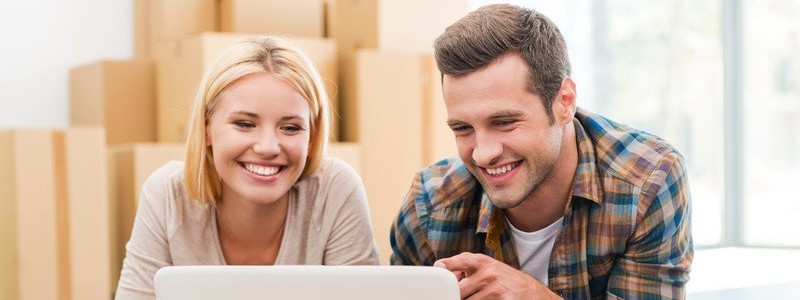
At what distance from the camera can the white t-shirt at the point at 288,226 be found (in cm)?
174

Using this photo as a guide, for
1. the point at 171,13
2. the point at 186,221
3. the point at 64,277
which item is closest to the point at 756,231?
the point at 171,13

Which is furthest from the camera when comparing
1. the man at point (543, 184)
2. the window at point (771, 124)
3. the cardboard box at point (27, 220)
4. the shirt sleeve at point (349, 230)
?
the window at point (771, 124)

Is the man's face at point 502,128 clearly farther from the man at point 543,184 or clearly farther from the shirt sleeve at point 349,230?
the shirt sleeve at point 349,230

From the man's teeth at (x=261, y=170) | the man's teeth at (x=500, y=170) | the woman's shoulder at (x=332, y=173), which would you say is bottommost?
the woman's shoulder at (x=332, y=173)

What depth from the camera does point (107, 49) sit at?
3396mm

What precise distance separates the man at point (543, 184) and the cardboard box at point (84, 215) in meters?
1.27

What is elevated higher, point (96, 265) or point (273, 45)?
point (273, 45)

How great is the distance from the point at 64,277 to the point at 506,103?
161 cm

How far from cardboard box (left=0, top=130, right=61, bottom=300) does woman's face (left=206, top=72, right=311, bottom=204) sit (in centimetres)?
105

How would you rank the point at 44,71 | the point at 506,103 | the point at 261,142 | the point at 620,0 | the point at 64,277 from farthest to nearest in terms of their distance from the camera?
the point at 620,0, the point at 44,71, the point at 64,277, the point at 261,142, the point at 506,103

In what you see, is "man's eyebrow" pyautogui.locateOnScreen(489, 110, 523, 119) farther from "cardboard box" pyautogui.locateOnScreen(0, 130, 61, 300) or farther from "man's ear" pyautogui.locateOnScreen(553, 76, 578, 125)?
"cardboard box" pyautogui.locateOnScreen(0, 130, 61, 300)

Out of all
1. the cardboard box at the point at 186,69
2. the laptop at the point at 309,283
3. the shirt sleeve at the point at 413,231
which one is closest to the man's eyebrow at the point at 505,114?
the shirt sleeve at the point at 413,231

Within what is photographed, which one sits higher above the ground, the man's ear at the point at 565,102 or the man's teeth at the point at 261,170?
the man's ear at the point at 565,102

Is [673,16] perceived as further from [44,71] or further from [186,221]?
[186,221]
